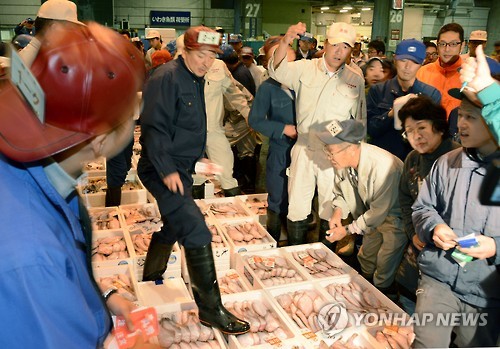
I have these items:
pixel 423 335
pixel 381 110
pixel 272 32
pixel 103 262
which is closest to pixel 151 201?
pixel 103 262

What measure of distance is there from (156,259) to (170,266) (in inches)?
12.2

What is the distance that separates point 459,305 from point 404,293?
1.18 metres

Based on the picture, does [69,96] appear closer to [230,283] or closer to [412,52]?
[230,283]

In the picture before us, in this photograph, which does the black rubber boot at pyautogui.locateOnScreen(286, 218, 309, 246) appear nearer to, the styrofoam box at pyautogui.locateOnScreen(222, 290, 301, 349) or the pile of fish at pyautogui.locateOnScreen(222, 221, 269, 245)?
the pile of fish at pyautogui.locateOnScreen(222, 221, 269, 245)

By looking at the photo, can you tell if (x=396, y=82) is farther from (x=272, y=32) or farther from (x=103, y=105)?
(x=272, y=32)

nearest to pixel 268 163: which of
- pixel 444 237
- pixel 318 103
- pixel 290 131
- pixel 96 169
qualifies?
pixel 290 131

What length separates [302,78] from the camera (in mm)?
4184

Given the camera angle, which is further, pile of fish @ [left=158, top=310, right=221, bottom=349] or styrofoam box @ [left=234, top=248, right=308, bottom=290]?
styrofoam box @ [left=234, top=248, right=308, bottom=290]

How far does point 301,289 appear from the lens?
11.3ft

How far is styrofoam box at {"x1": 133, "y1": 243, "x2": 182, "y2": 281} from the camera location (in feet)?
11.9

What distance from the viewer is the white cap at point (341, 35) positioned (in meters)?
3.97

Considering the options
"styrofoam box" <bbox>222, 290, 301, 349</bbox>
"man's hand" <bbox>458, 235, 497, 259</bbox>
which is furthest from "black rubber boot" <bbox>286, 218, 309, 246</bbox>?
"man's hand" <bbox>458, 235, 497, 259</bbox>

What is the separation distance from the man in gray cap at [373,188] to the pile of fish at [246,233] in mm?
711

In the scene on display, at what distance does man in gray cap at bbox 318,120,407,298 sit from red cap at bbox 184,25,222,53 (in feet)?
3.61
